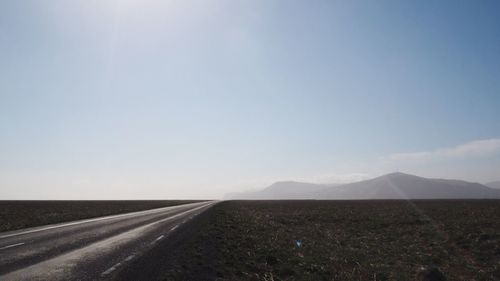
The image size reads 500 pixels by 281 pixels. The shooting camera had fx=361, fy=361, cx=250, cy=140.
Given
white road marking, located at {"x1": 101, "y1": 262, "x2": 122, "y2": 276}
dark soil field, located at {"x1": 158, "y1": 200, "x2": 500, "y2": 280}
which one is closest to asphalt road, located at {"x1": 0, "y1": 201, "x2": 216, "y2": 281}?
white road marking, located at {"x1": 101, "y1": 262, "x2": 122, "y2": 276}

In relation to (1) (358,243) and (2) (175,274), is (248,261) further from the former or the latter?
(1) (358,243)

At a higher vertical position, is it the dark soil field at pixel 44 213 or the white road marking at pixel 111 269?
the dark soil field at pixel 44 213

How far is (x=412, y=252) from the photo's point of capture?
15453 mm

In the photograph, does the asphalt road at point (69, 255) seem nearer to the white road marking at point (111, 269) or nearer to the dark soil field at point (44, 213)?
the white road marking at point (111, 269)

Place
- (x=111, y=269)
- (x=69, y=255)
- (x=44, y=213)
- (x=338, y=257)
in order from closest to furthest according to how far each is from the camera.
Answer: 1. (x=111, y=269)
2. (x=69, y=255)
3. (x=338, y=257)
4. (x=44, y=213)

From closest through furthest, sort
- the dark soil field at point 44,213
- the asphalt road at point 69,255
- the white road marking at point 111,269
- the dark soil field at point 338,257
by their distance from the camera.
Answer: the asphalt road at point 69,255
the white road marking at point 111,269
the dark soil field at point 338,257
the dark soil field at point 44,213

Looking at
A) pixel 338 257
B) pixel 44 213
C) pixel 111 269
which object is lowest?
pixel 338 257

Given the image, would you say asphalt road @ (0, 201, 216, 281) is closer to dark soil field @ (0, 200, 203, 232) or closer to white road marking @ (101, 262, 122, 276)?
white road marking @ (101, 262, 122, 276)

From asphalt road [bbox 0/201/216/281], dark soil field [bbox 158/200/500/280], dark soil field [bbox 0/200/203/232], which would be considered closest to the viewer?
asphalt road [bbox 0/201/216/281]

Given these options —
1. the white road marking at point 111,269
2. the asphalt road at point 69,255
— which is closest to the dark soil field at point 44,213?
the asphalt road at point 69,255

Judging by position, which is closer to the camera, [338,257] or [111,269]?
[111,269]

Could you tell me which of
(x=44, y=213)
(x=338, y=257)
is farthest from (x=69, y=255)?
(x=44, y=213)

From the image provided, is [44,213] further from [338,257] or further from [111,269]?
[338,257]

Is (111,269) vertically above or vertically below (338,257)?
above
